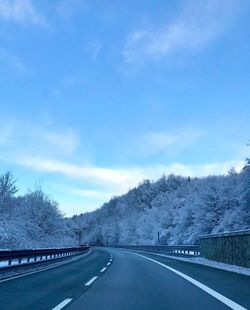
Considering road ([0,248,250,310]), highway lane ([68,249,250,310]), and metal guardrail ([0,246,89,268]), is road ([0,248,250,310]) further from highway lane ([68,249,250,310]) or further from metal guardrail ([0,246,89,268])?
metal guardrail ([0,246,89,268])

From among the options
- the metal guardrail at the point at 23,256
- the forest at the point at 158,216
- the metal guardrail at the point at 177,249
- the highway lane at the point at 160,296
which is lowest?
the highway lane at the point at 160,296

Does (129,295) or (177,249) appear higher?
(177,249)

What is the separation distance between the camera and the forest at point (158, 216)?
2015 inches

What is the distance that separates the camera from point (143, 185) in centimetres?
17438

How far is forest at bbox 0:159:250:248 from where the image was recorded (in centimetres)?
5119

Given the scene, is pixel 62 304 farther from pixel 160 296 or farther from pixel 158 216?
pixel 158 216

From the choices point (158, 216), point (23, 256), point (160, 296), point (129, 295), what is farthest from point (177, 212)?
point (160, 296)

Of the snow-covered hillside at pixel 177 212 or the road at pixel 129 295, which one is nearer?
the road at pixel 129 295

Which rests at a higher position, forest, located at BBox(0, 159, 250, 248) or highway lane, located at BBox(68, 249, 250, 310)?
forest, located at BBox(0, 159, 250, 248)

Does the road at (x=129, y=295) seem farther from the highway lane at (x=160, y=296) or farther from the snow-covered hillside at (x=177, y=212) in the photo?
the snow-covered hillside at (x=177, y=212)

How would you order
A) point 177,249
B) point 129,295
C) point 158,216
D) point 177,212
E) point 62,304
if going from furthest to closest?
point 158,216 < point 177,212 < point 177,249 < point 129,295 < point 62,304

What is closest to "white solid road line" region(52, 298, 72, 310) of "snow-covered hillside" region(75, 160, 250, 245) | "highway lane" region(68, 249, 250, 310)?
"highway lane" region(68, 249, 250, 310)

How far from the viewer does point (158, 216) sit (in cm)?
11669

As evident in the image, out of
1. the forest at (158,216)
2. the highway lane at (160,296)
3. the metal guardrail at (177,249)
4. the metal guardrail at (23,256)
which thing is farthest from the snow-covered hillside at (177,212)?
the highway lane at (160,296)
